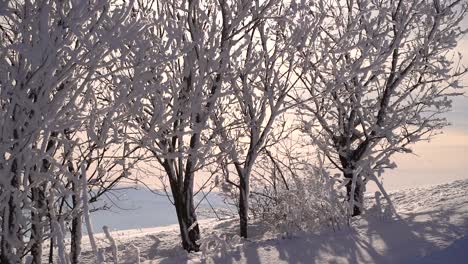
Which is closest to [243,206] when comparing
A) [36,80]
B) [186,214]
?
[186,214]

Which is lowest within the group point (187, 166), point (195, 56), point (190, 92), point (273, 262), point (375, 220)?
point (273, 262)

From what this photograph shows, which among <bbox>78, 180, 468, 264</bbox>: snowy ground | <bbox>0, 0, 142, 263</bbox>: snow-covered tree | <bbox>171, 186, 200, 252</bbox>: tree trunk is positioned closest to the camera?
<bbox>0, 0, 142, 263</bbox>: snow-covered tree

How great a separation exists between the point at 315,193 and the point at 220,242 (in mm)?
1475

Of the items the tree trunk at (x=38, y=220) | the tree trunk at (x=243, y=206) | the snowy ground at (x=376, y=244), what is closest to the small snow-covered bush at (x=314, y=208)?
the snowy ground at (x=376, y=244)

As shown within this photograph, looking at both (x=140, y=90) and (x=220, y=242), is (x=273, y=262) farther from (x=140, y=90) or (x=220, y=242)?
(x=140, y=90)

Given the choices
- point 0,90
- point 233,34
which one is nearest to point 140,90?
point 0,90

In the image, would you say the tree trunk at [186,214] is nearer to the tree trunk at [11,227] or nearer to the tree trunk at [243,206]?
the tree trunk at [243,206]

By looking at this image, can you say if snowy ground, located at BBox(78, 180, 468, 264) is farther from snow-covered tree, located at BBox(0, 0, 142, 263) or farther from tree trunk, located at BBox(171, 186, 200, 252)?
tree trunk, located at BBox(171, 186, 200, 252)

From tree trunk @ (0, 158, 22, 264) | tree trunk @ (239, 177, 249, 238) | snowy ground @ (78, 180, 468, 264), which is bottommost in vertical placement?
snowy ground @ (78, 180, 468, 264)

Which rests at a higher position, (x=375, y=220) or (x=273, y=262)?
(x=375, y=220)

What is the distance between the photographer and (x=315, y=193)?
6648mm

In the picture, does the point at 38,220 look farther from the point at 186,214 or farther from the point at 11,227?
the point at 186,214

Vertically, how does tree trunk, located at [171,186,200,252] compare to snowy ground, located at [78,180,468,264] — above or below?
above

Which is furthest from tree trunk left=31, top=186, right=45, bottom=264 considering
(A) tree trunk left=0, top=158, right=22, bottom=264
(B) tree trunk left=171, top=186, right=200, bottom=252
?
(B) tree trunk left=171, top=186, right=200, bottom=252
